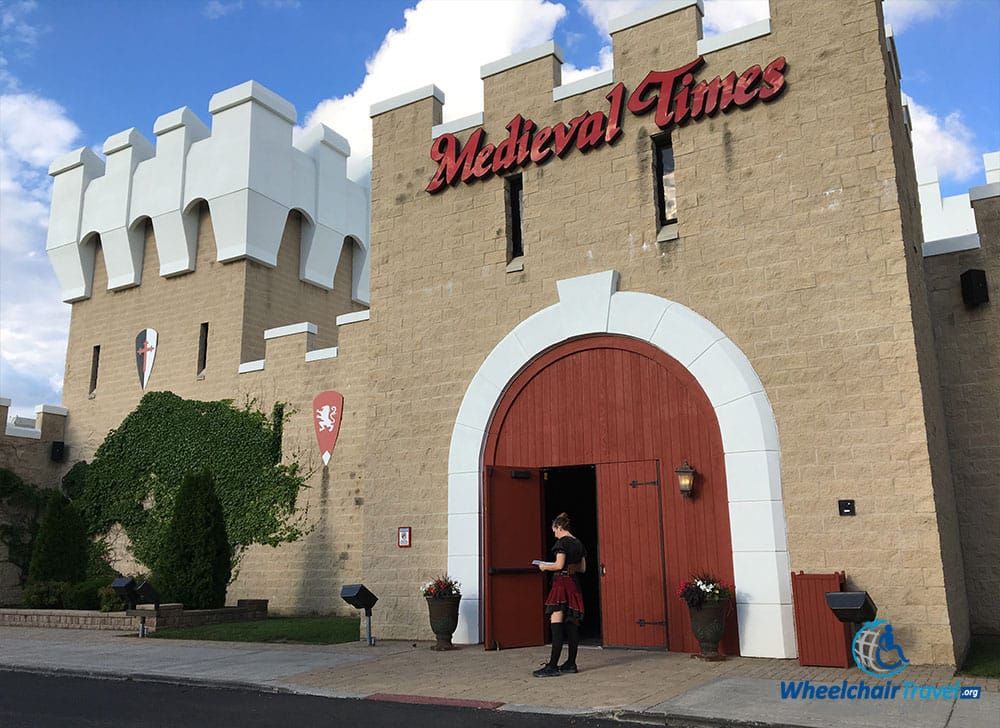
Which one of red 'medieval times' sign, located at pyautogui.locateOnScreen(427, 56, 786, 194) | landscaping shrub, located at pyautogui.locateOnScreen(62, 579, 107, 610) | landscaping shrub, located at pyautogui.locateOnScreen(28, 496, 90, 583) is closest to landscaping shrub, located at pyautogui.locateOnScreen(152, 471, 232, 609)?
landscaping shrub, located at pyautogui.locateOnScreen(62, 579, 107, 610)

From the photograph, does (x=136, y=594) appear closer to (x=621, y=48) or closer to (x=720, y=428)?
(x=720, y=428)

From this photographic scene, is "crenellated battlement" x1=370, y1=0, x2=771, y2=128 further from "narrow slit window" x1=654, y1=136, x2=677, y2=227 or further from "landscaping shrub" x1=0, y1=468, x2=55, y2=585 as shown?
"landscaping shrub" x1=0, y1=468, x2=55, y2=585

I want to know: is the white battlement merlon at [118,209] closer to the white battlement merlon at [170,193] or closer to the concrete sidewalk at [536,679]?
the white battlement merlon at [170,193]

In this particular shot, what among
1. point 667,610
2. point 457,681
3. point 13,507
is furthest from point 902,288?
point 13,507

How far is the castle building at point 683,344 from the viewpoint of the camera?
34.7 feet

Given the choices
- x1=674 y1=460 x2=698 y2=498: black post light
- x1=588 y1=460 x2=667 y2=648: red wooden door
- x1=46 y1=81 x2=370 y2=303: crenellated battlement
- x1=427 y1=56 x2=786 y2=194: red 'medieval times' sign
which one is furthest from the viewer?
x1=46 y1=81 x2=370 y2=303: crenellated battlement

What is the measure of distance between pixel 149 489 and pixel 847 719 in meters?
18.4

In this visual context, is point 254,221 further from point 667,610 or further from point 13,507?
point 667,610

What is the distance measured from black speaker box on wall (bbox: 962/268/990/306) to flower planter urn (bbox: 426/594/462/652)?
8.87 metres

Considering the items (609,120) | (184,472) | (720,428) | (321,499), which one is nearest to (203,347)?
(184,472)

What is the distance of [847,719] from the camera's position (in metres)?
7.09

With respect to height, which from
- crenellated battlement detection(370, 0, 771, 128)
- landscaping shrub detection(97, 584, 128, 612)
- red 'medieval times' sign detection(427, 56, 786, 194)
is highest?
crenellated battlement detection(370, 0, 771, 128)

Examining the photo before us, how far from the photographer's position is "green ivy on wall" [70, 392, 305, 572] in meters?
19.2

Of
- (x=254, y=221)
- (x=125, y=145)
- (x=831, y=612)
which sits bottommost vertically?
(x=831, y=612)
